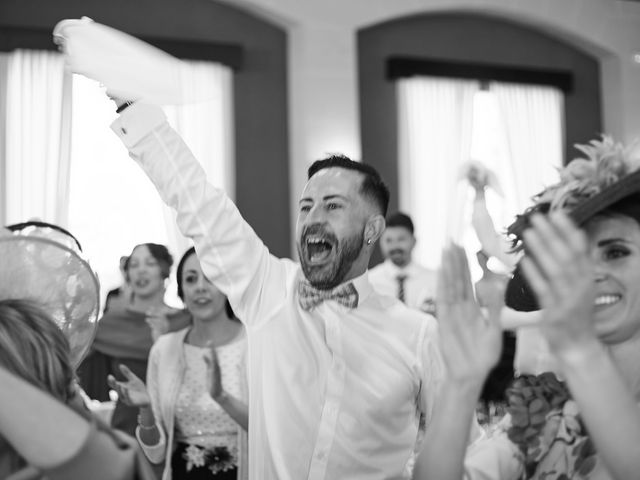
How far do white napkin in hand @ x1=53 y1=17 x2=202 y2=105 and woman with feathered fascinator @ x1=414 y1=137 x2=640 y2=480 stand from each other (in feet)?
3.12

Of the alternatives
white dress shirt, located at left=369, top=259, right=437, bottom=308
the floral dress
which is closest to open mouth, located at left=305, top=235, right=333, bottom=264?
the floral dress

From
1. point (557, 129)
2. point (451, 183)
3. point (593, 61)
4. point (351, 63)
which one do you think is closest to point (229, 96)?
point (351, 63)

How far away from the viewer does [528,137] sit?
8789 millimetres

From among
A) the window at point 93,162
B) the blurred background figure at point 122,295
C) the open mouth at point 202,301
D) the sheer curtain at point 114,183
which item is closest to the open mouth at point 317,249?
the open mouth at point 202,301

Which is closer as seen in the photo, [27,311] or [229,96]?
[27,311]

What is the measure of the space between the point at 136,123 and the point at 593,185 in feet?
3.68

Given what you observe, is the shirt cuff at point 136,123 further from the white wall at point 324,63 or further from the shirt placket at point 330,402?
the white wall at point 324,63

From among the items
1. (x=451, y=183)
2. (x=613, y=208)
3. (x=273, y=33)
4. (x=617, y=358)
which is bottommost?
(x=617, y=358)

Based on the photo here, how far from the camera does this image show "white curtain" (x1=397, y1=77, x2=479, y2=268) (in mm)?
8227

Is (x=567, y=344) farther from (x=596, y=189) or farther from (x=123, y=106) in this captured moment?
(x=123, y=106)

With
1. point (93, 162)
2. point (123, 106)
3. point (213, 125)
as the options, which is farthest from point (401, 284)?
point (123, 106)

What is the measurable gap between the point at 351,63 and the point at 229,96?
1089 mm

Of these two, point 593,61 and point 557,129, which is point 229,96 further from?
point 593,61

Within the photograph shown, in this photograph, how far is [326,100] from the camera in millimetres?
7586
